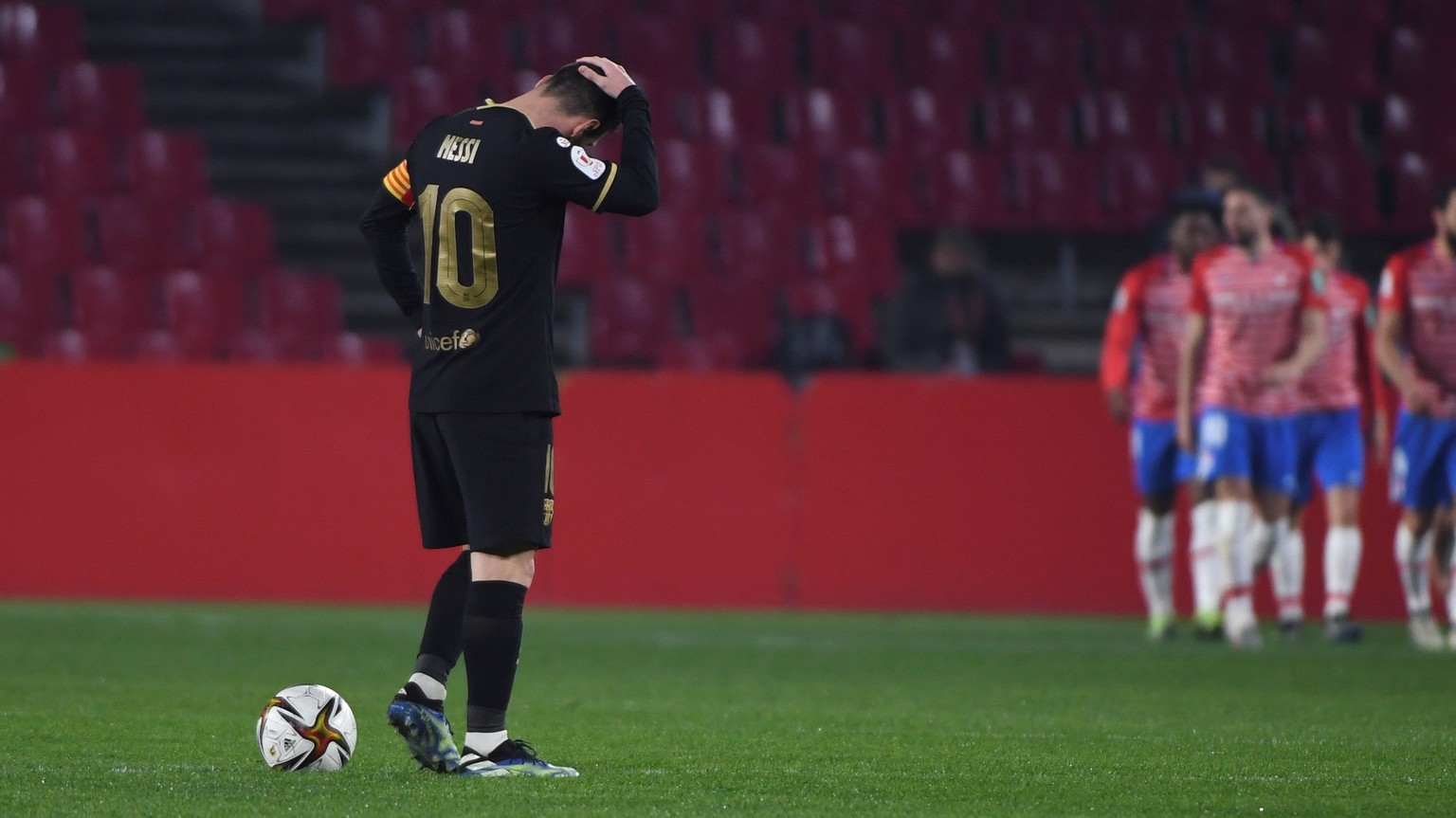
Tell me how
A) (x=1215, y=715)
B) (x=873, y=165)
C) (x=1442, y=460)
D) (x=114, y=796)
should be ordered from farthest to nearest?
(x=873, y=165) < (x=1442, y=460) < (x=1215, y=715) < (x=114, y=796)

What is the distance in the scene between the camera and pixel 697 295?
52.1 feet

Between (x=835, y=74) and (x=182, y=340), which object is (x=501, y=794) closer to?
(x=182, y=340)

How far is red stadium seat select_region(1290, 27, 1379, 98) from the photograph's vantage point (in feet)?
61.1

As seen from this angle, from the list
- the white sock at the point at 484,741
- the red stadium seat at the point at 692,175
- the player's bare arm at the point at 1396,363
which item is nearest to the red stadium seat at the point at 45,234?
the red stadium seat at the point at 692,175

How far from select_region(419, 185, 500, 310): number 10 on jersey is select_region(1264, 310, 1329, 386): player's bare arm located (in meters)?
6.37

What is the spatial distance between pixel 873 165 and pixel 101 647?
943 cm

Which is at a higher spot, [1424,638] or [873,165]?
[873,165]

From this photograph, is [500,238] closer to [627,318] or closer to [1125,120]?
[627,318]

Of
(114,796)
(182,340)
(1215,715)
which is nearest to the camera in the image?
(114,796)

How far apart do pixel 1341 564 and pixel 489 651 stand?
729 centimetres

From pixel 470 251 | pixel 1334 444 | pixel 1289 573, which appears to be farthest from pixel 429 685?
pixel 1289 573

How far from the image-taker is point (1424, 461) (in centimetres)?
1062

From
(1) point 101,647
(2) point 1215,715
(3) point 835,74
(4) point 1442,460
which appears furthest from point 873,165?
(2) point 1215,715

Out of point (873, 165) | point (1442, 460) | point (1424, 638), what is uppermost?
point (873, 165)
